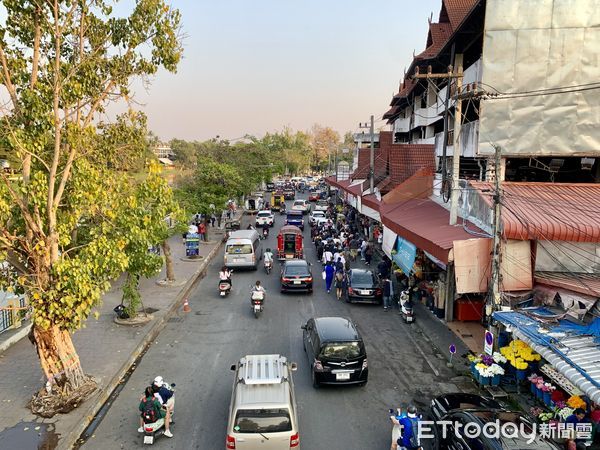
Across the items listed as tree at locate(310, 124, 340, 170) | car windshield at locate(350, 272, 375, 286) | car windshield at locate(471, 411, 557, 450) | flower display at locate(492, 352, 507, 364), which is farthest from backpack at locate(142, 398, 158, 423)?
tree at locate(310, 124, 340, 170)

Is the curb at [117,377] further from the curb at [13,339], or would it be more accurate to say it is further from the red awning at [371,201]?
the red awning at [371,201]

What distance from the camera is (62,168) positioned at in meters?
11.3

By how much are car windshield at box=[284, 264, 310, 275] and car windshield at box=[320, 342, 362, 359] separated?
9.63 meters

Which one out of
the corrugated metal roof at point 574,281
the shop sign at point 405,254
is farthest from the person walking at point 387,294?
the corrugated metal roof at point 574,281

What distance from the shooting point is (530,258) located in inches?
495

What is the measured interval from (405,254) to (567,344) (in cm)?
925

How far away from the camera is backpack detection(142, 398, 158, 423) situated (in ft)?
30.6

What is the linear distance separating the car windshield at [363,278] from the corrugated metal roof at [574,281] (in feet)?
26.5

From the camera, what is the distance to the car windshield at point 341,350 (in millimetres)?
11484

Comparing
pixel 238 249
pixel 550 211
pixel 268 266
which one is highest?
pixel 550 211

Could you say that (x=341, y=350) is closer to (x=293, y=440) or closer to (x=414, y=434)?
(x=414, y=434)

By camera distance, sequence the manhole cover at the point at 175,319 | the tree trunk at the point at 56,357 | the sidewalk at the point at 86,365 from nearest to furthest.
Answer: the sidewalk at the point at 86,365 < the tree trunk at the point at 56,357 < the manhole cover at the point at 175,319

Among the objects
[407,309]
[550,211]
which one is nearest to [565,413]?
[550,211]

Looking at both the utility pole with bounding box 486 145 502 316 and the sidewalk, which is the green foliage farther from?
the utility pole with bounding box 486 145 502 316
